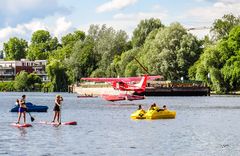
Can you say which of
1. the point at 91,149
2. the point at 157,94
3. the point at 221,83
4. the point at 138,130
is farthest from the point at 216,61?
the point at 91,149

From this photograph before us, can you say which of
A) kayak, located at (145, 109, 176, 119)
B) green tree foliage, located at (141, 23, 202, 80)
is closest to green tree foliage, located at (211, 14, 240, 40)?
green tree foliage, located at (141, 23, 202, 80)

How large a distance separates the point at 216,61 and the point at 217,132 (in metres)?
99.0

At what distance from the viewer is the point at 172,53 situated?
170 meters

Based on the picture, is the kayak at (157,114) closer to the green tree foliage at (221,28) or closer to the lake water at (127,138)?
the lake water at (127,138)

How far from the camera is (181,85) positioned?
171m

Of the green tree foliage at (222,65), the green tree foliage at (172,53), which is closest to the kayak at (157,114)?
the green tree foliage at (222,65)

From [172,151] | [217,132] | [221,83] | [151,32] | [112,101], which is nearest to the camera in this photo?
[172,151]

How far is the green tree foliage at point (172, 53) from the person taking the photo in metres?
170

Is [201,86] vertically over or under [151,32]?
under

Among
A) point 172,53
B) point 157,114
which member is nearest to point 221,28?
point 172,53

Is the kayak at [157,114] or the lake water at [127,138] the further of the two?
the kayak at [157,114]

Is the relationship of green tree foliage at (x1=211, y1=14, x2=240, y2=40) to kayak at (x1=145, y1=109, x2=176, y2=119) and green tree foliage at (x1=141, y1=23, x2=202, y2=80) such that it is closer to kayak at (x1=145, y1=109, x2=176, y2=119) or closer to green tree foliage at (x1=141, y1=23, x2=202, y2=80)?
green tree foliage at (x1=141, y1=23, x2=202, y2=80)

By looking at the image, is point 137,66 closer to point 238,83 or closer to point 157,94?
point 157,94

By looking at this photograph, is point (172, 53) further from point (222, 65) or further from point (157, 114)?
point (157, 114)
